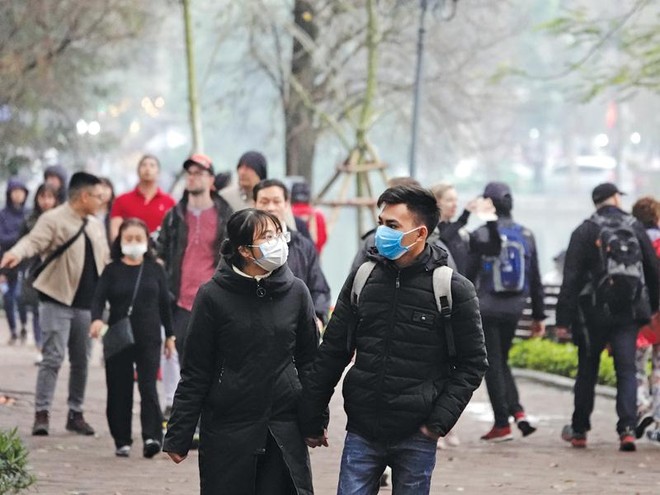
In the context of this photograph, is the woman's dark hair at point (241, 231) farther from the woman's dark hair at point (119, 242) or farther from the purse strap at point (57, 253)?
the purse strap at point (57, 253)

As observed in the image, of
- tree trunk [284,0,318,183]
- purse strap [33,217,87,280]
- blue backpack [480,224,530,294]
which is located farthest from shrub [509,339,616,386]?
tree trunk [284,0,318,183]

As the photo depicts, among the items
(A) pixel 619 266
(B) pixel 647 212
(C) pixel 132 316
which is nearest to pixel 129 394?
(C) pixel 132 316

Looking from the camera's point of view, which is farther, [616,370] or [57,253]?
[57,253]

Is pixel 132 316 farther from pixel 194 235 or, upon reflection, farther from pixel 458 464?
pixel 458 464

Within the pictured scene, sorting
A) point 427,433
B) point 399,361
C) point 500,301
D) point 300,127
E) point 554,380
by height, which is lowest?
point 554,380

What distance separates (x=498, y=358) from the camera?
11.4 metres

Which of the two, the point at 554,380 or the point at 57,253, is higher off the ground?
the point at 57,253

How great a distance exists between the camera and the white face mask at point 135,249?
10.2 m

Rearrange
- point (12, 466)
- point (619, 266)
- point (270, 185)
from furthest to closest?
point (619, 266), point (270, 185), point (12, 466)

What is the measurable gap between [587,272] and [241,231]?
520cm

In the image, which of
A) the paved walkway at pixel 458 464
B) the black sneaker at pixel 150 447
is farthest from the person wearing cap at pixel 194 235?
the paved walkway at pixel 458 464

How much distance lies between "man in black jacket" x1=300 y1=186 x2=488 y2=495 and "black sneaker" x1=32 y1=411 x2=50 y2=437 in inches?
210

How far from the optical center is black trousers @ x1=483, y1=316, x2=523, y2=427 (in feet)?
37.3

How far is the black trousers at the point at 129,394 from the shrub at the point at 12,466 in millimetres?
2774
